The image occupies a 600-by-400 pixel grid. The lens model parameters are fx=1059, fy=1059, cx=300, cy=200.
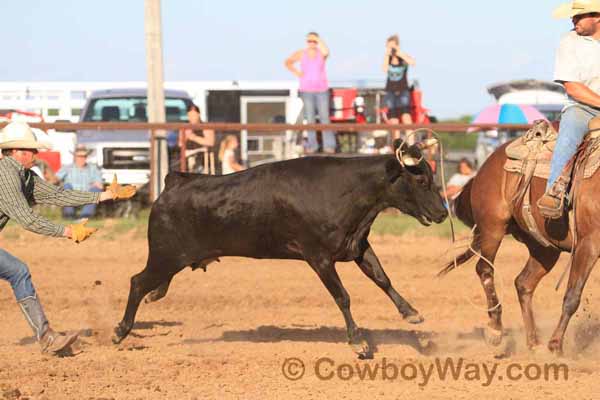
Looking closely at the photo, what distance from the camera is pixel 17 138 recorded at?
7.31 m

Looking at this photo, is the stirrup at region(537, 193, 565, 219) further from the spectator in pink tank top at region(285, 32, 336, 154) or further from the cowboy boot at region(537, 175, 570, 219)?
the spectator in pink tank top at region(285, 32, 336, 154)

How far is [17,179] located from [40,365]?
1.29m

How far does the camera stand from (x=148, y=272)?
8047 millimetres

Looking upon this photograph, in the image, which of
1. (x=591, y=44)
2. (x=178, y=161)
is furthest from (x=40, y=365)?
(x=178, y=161)

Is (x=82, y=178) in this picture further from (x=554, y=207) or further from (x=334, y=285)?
(x=554, y=207)

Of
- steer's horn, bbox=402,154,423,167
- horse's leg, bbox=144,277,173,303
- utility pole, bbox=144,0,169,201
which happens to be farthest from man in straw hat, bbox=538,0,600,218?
utility pole, bbox=144,0,169,201

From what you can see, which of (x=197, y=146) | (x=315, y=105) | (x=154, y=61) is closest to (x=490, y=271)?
(x=197, y=146)

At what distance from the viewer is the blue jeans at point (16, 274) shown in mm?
7395

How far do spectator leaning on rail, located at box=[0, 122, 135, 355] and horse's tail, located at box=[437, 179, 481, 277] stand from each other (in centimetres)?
265

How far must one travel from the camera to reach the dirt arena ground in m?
6.59

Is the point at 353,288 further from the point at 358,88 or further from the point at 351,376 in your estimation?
the point at 358,88

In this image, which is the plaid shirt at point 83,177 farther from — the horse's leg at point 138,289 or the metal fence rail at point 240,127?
the horse's leg at point 138,289

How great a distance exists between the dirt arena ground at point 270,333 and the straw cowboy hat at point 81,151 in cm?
118

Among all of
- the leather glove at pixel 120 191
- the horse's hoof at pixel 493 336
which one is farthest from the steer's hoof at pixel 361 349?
the leather glove at pixel 120 191
